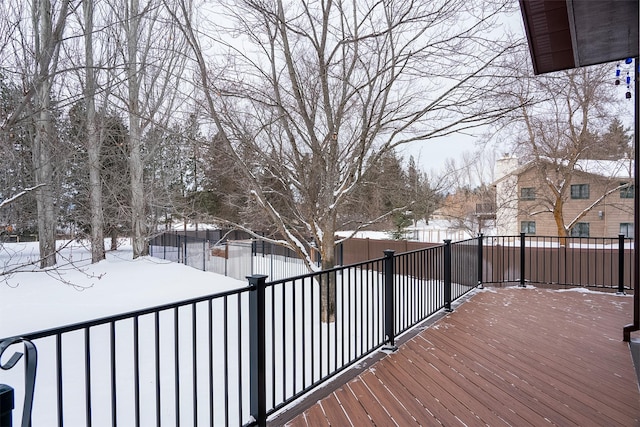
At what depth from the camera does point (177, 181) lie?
15234 millimetres

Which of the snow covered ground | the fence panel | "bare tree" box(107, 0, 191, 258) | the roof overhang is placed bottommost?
the fence panel

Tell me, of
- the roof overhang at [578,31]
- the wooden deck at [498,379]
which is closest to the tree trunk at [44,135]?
the wooden deck at [498,379]

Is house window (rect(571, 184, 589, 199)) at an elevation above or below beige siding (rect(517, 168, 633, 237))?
above

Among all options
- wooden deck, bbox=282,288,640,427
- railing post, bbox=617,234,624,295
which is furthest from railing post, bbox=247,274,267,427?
railing post, bbox=617,234,624,295

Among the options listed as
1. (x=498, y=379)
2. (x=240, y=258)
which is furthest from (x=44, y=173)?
(x=498, y=379)

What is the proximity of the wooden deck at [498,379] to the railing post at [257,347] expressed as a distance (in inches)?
6.9

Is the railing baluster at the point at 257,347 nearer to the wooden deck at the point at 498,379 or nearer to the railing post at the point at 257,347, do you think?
the railing post at the point at 257,347

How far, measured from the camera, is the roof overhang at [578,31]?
261cm

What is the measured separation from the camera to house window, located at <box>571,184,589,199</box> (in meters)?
17.2

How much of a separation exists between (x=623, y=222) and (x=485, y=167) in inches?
377

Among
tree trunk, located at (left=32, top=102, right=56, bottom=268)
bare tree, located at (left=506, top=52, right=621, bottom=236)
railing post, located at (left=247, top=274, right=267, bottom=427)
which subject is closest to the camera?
railing post, located at (left=247, top=274, right=267, bottom=427)

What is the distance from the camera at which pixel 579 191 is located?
1748 cm

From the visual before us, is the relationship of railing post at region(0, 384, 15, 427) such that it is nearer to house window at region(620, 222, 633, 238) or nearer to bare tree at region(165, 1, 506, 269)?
bare tree at region(165, 1, 506, 269)

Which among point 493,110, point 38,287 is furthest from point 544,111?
point 38,287
